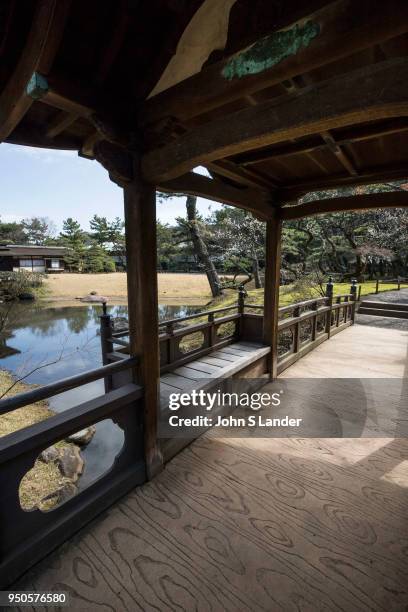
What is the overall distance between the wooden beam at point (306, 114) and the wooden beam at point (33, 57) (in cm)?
79

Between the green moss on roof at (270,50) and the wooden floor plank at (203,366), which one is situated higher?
the green moss on roof at (270,50)

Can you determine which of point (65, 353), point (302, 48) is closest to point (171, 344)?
point (302, 48)

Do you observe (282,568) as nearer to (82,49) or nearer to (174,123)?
(174,123)

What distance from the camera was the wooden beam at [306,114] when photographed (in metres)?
1.14

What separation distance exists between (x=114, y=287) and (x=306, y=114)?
26383 millimetres

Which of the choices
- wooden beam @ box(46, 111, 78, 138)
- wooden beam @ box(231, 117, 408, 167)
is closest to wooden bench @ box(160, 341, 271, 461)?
wooden beam @ box(231, 117, 408, 167)

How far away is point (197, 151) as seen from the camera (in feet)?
5.80

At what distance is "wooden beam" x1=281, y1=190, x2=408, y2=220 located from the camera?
126 inches

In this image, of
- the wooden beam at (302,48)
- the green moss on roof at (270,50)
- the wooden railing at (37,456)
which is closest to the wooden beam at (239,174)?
the wooden beam at (302,48)

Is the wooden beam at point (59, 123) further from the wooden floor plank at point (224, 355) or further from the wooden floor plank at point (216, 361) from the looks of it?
the wooden floor plank at point (224, 355)

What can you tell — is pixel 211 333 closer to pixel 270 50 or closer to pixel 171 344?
pixel 171 344

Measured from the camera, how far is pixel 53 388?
174 cm

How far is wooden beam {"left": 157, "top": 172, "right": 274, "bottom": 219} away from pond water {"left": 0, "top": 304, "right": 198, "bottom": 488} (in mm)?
2716

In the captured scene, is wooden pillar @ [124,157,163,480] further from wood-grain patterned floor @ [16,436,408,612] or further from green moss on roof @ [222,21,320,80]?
green moss on roof @ [222,21,320,80]
